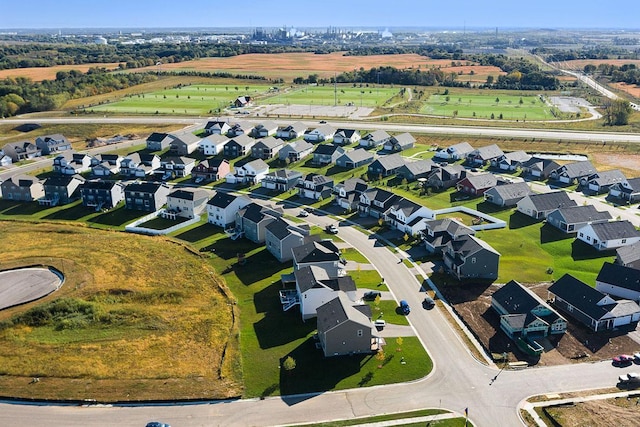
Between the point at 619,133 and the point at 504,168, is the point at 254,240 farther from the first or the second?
the point at 619,133

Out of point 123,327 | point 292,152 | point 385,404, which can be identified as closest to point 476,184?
point 292,152

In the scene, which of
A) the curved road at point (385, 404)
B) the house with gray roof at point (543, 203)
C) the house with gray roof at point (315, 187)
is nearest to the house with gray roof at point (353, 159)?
the house with gray roof at point (315, 187)

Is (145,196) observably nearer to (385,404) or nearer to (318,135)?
(318,135)

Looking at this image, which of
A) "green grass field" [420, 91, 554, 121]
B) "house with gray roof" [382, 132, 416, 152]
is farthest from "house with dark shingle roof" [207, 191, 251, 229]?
"green grass field" [420, 91, 554, 121]

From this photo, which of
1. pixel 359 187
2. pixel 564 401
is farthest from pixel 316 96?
pixel 564 401

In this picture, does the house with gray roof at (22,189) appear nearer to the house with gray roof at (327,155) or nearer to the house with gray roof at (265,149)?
the house with gray roof at (265,149)

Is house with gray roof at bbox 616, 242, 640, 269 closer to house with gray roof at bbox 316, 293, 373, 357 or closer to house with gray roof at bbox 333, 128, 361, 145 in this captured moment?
house with gray roof at bbox 316, 293, 373, 357
